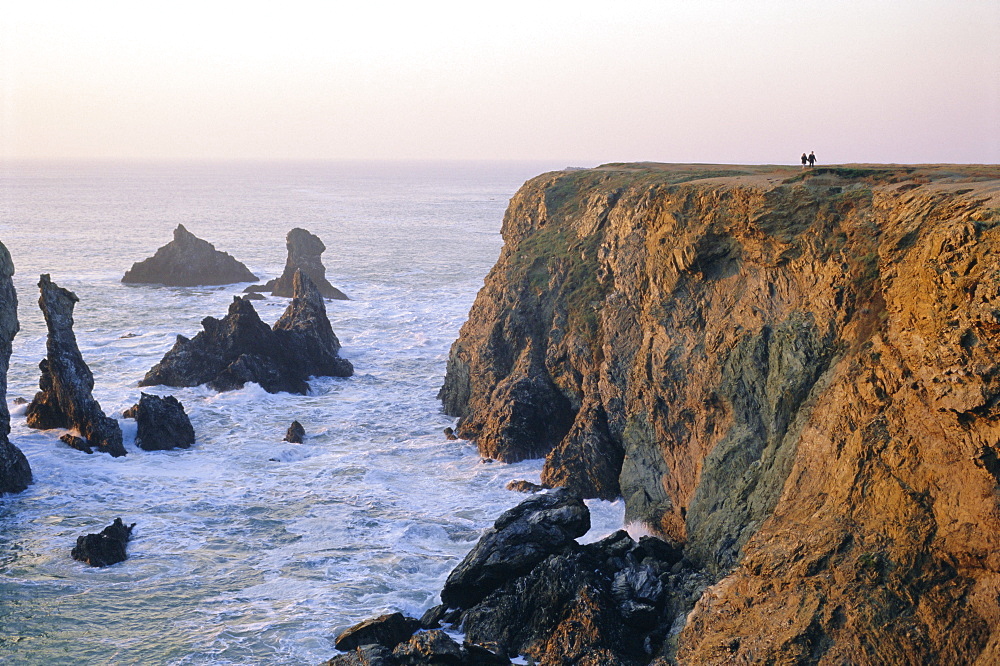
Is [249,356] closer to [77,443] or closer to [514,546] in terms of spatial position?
[77,443]

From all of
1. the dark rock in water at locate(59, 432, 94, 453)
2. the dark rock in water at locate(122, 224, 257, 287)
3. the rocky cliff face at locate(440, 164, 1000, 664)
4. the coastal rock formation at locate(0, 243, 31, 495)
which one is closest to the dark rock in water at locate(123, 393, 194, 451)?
the dark rock in water at locate(59, 432, 94, 453)

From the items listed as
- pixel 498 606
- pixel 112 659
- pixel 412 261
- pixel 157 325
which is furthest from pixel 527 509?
pixel 412 261

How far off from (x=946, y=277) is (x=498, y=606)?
Answer: 1520 centimetres

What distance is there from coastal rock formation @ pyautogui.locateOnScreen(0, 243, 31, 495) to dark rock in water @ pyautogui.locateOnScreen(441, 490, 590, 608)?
21292 millimetres

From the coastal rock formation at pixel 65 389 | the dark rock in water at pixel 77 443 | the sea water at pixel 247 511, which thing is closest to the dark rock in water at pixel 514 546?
the sea water at pixel 247 511

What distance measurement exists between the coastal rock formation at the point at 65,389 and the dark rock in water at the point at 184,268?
4952 cm

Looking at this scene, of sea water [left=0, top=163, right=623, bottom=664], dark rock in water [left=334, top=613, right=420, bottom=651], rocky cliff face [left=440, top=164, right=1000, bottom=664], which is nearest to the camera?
rocky cliff face [left=440, top=164, right=1000, bottom=664]

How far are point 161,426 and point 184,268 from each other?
5355cm

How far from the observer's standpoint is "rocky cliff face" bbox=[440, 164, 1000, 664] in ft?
64.2

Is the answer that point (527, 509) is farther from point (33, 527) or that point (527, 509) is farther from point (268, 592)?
point (33, 527)

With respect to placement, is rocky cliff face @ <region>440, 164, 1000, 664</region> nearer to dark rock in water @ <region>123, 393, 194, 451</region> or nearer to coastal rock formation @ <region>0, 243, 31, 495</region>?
dark rock in water @ <region>123, 393, 194, 451</region>

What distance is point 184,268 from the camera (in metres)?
92.6

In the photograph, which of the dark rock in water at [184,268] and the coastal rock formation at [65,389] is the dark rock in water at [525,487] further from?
the dark rock in water at [184,268]

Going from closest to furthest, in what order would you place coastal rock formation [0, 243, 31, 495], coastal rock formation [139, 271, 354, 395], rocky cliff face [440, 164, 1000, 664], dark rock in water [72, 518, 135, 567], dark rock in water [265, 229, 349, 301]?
rocky cliff face [440, 164, 1000, 664], dark rock in water [72, 518, 135, 567], coastal rock formation [0, 243, 31, 495], coastal rock formation [139, 271, 354, 395], dark rock in water [265, 229, 349, 301]
